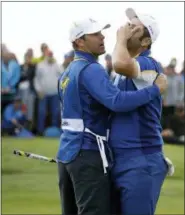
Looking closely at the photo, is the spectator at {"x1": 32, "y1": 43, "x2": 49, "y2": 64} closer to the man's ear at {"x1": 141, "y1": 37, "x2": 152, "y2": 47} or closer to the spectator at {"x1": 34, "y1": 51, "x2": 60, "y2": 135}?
the spectator at {"x1": 34, "y1": 51, "x2": 60, "y2": 135}

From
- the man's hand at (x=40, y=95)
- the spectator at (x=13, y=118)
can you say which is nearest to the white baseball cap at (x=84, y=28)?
the spectator at (x=13, y=118)

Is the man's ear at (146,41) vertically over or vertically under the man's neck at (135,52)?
over

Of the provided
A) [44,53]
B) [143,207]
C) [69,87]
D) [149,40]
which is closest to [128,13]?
[149,40]

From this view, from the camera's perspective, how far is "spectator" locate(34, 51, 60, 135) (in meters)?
18.9

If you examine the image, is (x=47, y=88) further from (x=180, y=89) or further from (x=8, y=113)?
(x=180, y=89)

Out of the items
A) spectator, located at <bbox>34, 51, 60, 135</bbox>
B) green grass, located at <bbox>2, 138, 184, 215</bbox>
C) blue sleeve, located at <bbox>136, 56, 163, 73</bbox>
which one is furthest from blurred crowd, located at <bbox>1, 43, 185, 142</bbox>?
blue sleeve, located at <bbox>136, 56, 163, 73</bbox>

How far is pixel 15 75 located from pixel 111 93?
1308 cm

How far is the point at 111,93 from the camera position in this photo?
19.0ft

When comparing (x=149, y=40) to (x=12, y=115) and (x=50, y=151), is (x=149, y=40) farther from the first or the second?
(x=12, y=115)

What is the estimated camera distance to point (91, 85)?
5.86 m

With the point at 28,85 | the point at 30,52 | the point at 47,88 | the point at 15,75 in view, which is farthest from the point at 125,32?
the point at 28,85

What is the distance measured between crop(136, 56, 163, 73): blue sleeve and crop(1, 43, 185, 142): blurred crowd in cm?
1202

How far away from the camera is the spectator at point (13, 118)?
19203mm

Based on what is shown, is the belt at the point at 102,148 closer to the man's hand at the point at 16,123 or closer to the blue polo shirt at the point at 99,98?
the blue polo shirt at the point at 99,98
